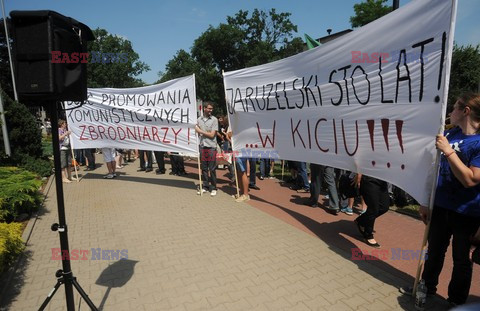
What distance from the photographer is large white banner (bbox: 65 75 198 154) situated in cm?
697

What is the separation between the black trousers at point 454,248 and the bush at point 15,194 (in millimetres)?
5610

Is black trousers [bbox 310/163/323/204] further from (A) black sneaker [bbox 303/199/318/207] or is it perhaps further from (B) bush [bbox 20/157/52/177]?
(B) bush [bbox 20/157/52/177]

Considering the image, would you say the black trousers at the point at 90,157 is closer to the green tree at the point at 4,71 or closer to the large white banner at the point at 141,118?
the large white banner at the point at 141,118

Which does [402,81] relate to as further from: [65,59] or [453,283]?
[65,59]

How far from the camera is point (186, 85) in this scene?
6.90 meters

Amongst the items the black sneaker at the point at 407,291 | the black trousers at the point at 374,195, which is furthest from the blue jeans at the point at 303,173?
the black sneaker at the point at 407,291

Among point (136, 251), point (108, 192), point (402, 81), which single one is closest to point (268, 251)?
point (136, 251)

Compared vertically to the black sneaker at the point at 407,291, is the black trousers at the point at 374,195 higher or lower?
higher

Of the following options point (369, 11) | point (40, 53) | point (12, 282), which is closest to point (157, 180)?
point (12, 282)

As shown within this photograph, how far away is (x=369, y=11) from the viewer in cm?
2416

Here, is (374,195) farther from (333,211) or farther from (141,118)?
(141,118)

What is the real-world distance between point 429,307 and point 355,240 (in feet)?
5.22

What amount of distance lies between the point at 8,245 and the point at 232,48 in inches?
1829

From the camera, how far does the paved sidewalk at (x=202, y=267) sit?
2947 mm
